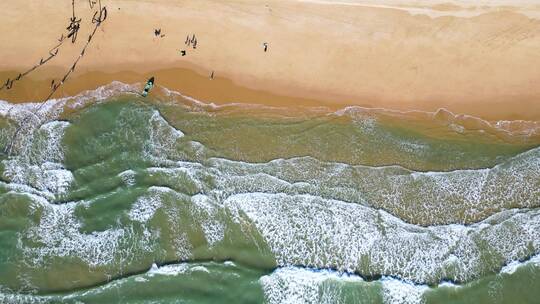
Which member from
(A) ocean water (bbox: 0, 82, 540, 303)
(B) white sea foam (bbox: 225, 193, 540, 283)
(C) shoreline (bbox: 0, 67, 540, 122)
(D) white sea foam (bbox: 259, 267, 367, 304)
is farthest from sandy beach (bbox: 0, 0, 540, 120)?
(D) white sea foam (bbox: 259, 267, 367, 304)

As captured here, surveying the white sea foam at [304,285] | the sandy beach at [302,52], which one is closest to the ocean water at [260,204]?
the white sea foam at [304,285]

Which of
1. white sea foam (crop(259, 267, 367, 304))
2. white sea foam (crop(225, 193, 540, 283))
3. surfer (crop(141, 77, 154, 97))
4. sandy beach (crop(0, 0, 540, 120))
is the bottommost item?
white sea foam (crop(259, 267, 367, 304))

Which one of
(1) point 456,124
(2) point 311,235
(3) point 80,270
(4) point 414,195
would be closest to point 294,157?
(2) point 311,235

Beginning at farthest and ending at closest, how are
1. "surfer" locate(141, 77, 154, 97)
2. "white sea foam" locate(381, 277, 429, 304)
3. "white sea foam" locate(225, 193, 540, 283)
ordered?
"surfer" locate(141, 77, 154, 97) → "white sea foam" locate(225, 193, 540, 283) → "white sea foam" locate(381, 277, 429, 304)

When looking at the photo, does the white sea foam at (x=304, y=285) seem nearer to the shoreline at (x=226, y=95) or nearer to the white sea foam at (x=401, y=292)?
the white sea foam at (x=401, y=292)

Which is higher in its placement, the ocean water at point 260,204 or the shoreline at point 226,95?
the shoreline at point 226,95

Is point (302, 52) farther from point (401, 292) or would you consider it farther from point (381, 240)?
point (401, 292)

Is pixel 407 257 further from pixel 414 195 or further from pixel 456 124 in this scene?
pixel 456 124

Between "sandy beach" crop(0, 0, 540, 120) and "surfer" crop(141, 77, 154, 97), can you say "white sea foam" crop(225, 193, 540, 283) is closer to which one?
"sandy beach" crop(0, 0, 540, 120)
